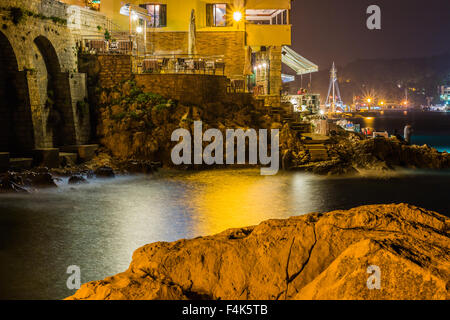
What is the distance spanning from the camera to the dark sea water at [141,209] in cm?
871

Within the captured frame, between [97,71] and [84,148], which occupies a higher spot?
[97,71]

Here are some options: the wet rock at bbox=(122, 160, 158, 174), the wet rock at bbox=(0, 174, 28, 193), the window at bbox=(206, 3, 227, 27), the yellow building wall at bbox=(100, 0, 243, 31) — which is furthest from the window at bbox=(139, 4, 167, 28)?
the wet rock at bbox=(0, 174, 28, 193)

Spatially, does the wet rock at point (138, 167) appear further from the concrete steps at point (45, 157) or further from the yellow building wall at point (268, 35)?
the yellow building wall at point (268, 35)

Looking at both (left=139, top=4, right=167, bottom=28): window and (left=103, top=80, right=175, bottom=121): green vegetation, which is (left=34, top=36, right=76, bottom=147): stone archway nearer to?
(left=103, top=80, right=175, bottom=121): green vegetation

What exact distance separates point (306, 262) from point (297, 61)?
29249 millimetres

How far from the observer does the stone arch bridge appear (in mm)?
17859

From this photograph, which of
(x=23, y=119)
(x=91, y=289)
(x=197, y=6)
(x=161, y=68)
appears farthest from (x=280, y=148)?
(x=91, y=289)

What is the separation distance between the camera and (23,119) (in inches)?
731

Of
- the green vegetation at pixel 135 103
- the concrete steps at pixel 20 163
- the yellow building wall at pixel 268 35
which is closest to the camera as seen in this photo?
the concrete steps at pixel 20 163

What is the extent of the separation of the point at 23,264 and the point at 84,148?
12217 mm

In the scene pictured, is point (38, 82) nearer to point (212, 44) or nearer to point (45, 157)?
point (45, 157)

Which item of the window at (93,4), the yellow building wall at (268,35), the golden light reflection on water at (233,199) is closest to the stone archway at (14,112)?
the golden light reflection on water at (233,199)

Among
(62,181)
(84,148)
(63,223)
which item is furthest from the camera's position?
(84,148)
